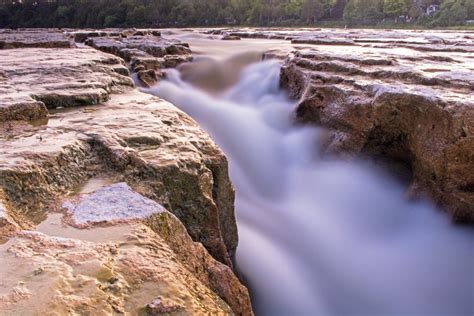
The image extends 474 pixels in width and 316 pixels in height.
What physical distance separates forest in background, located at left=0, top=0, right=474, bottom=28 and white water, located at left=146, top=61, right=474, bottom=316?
113ft

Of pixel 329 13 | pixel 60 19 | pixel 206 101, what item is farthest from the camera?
pixel 60 19

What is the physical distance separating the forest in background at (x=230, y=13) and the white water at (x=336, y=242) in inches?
1352

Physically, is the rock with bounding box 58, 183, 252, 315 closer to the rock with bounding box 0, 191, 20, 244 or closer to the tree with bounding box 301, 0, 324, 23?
the rock with bounding box 0, 191, 20, 244

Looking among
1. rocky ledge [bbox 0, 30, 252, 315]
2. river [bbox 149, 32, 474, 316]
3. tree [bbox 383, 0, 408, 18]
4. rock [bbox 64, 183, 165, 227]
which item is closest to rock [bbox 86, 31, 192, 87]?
river [bbox 149, 32, 474, 316]

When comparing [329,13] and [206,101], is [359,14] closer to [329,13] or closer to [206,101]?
[329,13]

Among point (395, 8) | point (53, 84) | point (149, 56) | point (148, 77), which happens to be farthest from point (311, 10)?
point (53, 84)

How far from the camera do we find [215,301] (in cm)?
145

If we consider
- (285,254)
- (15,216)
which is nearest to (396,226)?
(285,254)

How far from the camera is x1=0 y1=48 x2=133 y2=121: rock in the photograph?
9.12 feet

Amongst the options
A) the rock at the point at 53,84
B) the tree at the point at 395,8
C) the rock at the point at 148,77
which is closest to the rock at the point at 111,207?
the rock at the point at 53,84

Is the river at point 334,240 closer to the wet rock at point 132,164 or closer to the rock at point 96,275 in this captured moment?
the wet rock at point 132,164

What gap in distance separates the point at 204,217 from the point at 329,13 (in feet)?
151

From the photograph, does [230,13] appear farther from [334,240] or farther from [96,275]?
[96,275]

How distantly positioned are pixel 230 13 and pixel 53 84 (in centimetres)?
4485
